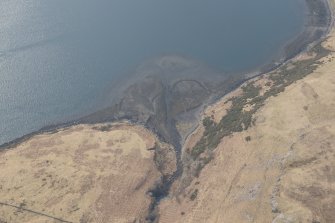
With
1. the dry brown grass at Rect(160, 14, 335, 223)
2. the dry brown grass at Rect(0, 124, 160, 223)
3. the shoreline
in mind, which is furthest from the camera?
the shoreline

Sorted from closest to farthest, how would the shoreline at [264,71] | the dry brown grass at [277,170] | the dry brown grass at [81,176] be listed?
the dry brown grass at [277,170] → the dry brown grass at [81,176] → the shoreline at [264,71]

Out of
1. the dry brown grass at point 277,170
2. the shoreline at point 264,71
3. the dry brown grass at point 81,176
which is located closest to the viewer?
the dry brown grass at point 277,170

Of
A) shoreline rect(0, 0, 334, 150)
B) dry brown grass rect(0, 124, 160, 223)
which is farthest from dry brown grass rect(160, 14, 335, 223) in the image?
shoreline rect(0, 0, 334, 150)

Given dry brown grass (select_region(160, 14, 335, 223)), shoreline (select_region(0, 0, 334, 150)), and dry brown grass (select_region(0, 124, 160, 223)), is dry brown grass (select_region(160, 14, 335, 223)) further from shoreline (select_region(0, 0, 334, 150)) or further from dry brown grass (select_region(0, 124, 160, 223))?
shoreline (select_region(0, 0, 334, 150))

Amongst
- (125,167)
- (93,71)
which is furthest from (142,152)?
(93,71)

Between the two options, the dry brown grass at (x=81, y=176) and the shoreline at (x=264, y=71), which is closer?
the dry brown grass at (x=81, y=176)

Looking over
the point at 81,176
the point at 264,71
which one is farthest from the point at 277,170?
the point at 264,71

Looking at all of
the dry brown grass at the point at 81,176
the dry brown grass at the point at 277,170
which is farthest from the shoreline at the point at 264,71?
the dry brown grass at the point at 277,170

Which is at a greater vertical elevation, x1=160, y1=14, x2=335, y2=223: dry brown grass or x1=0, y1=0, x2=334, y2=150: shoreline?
x1=0, y1=0, x2=334, y2=150: shoreline

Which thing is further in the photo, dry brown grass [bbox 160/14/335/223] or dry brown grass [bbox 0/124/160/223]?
dry brown grass [bbox 0/124/160/223]

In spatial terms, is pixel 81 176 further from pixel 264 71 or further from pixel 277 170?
pixel 264 71

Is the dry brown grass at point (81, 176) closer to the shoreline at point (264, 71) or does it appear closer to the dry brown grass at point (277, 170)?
the shoreline at point (264, 71)
